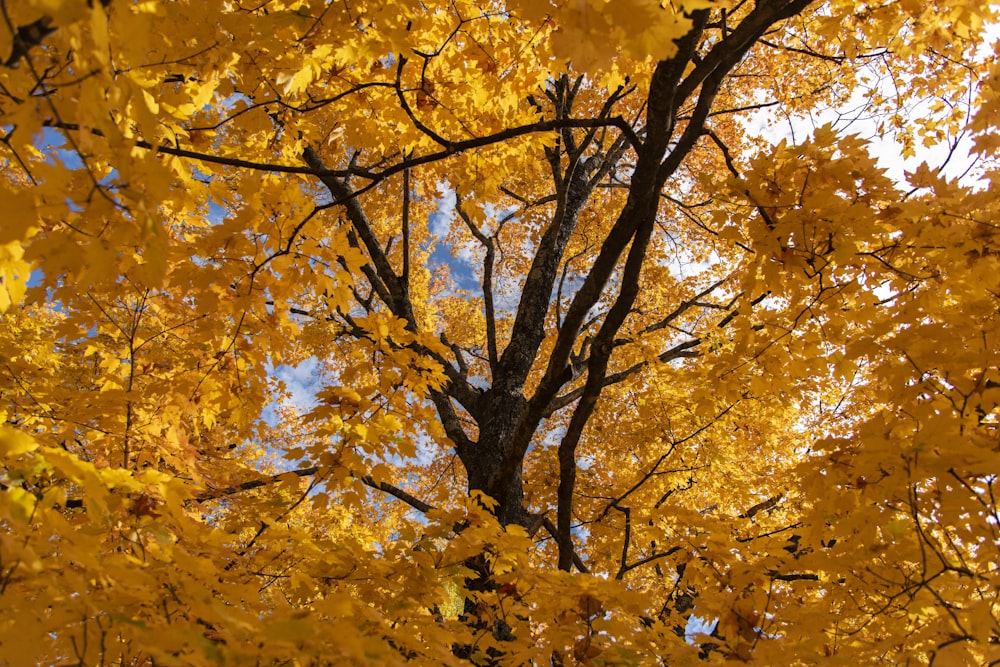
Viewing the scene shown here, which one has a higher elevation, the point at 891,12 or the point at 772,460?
the point at 891,12

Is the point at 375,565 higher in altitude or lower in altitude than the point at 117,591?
higher

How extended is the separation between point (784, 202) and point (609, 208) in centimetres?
546

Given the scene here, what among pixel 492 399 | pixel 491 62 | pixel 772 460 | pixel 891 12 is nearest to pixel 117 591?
pixel 491 62

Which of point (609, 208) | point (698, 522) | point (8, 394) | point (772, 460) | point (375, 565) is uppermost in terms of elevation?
point (609, 208)

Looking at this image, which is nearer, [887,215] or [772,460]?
[887,215]

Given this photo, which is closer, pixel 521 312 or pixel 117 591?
pixel 117 591

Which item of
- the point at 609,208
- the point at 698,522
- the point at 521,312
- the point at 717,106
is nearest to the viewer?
the point at 698,522

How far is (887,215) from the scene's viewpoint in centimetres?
231

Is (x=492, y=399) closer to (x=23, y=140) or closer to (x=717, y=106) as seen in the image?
(x=23, y=140)

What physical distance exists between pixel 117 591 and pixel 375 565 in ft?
3.32

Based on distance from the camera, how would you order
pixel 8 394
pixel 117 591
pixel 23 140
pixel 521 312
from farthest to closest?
1. pixel 521 312
2. pixel 8 394
3. pixel 117 591
4. pixel 23 140

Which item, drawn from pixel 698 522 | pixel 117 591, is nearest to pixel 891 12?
pixel 698 522

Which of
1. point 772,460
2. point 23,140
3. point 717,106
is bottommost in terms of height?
point 23,140

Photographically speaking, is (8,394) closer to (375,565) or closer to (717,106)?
(375,565)
